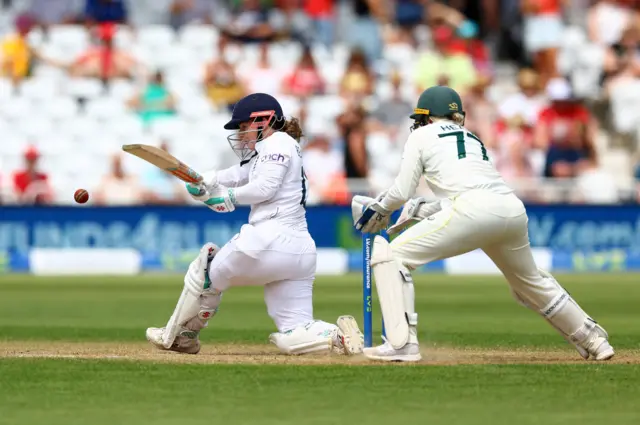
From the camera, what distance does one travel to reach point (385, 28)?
19.4 m

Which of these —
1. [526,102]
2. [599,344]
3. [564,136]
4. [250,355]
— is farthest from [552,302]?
[526,102]

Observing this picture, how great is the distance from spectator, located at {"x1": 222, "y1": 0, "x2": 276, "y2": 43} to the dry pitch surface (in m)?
10.6

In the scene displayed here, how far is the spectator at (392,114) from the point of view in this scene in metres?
17.7

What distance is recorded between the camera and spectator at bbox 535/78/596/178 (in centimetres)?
1716

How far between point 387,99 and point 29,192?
4778 mm

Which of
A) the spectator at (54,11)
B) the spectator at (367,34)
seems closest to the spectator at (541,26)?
the spectator at (367,34)

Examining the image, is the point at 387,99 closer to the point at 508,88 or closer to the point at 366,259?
the point at 508,88

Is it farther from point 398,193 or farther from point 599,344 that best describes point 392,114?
point 398,193

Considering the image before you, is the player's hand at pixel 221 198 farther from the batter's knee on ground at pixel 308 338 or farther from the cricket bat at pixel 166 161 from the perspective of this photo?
the batter's knee on ground at pixel 308 338

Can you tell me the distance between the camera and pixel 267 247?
24.2ft

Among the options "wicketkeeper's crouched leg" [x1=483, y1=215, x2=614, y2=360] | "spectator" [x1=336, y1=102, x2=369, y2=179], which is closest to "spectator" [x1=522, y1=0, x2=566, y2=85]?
"spectator" [x1=336, y1=102, x2=369, y2=179]

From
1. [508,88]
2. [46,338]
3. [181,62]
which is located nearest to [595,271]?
[508,88]

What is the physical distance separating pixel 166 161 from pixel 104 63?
452 inches

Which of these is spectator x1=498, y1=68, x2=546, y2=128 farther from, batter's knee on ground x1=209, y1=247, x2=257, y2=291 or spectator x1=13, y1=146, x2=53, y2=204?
batter's knee on ground x1=209, y1=247, x2=257, y2=291
